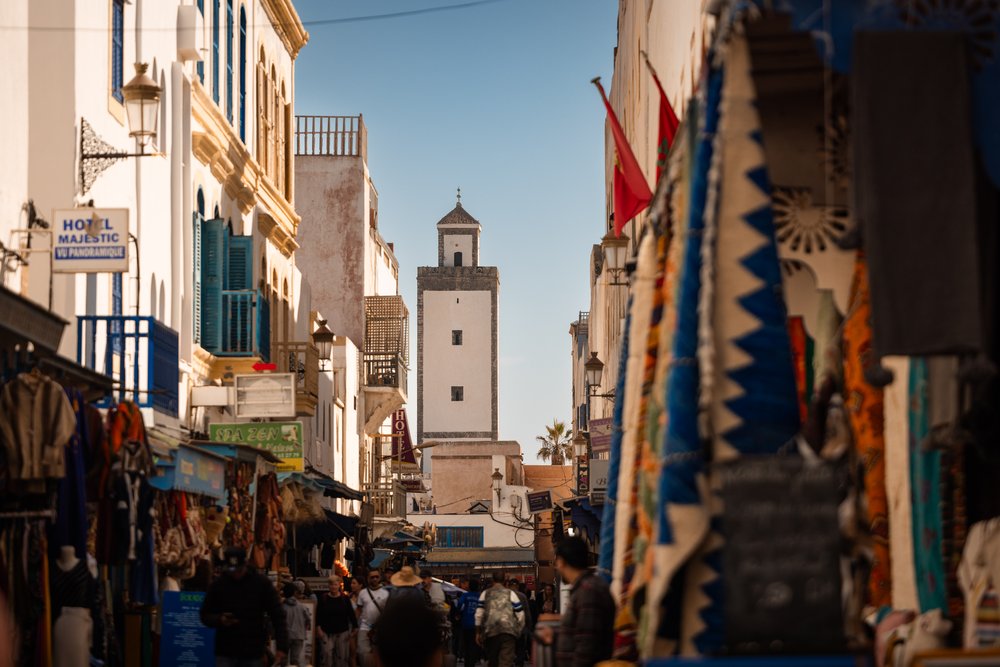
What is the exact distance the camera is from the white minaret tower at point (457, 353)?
354ft

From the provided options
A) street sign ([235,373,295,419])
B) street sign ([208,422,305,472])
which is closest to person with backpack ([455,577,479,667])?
street sign ([208,422,305,472])

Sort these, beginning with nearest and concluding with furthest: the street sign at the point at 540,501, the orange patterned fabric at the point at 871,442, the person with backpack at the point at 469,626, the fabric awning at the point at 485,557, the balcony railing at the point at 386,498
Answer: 1. the orange patterned fabric at the point at 871,442
2. the person with backpack at the point at 469,626
3. the street sign at the point at 540,501
4. the balcony railing at the point at 386,498
5. the fabric awning at the point at 485,557

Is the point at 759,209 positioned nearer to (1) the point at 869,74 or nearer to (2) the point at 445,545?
(1) the point at 869,74

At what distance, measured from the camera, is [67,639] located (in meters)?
11.0

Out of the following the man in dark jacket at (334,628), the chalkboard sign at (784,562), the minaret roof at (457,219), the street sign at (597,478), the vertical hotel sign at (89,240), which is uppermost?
the minaret roof at (457,219)

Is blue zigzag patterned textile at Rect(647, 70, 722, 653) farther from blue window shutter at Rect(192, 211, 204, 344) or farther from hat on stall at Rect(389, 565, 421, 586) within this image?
blue window shutter at Rect(192, 211, 204, 344)

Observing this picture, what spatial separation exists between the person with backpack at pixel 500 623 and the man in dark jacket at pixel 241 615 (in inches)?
289

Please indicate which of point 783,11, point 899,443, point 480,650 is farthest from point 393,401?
point 783,11

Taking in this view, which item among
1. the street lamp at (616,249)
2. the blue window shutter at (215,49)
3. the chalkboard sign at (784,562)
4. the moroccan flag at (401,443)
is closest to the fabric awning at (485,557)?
the moroccan flag at (401,443)

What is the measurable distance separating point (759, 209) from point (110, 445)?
27.8ft

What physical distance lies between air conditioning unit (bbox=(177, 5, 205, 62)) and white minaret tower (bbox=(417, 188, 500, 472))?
84858 mm

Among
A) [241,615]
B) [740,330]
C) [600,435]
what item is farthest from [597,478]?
[740,330]

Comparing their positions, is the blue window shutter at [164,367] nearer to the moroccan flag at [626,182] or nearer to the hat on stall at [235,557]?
the hat on stall at [235,557]

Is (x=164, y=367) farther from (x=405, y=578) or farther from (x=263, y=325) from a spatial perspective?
(x=263, y=325)
